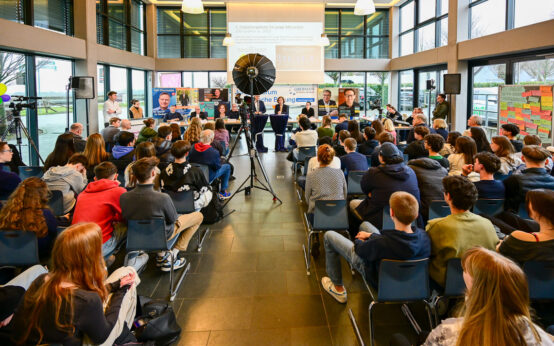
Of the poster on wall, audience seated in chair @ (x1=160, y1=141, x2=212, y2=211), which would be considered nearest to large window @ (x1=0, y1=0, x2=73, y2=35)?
audience seated in chair @ (x1=160, y1=141, x2=212, y2=211)

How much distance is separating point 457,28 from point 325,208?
8.64 meters

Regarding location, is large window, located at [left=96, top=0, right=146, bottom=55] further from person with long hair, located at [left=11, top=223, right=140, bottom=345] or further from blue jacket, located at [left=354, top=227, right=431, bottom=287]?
blue jacket, located at [left=354, top=227, right=431, bottom=287]

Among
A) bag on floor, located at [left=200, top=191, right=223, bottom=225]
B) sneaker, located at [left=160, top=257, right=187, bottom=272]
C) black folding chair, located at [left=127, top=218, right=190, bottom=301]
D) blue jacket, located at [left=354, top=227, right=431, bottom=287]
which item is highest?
blue jacket, located at [left=354, top=227, right=431, bottom=287]

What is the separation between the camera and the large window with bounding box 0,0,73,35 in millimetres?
7324

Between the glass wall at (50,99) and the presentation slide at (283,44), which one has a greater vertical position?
the presentation slide at (283,44)

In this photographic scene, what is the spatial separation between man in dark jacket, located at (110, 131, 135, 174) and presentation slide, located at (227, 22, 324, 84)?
937 centimetres

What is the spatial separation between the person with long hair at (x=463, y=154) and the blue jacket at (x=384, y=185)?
1093 mm

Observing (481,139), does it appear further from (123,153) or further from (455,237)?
(123,153)

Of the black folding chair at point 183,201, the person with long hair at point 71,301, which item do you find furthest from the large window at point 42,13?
the person with long hair at point 71,301

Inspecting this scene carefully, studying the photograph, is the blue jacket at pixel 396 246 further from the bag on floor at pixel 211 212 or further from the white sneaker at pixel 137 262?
the bag on floor at pixel 211 212

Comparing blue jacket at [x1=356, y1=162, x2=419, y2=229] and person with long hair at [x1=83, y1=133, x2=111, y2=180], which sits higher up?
person with long hair at [x1=83, y1=133, x2=111, y2=180]

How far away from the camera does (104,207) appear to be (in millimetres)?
3096

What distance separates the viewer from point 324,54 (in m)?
14.8

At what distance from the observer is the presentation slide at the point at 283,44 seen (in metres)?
13.8
